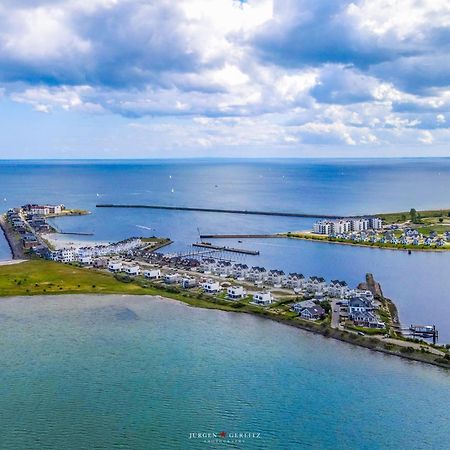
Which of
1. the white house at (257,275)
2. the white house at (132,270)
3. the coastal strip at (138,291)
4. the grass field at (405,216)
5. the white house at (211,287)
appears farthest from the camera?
the grass field at (405,216)

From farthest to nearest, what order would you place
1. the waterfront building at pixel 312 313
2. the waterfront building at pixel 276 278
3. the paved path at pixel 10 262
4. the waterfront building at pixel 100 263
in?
1. the paved path at pixel 10 262
2. the waterfront building at pixel 100 263
3. the waterfront building at pixel 276 278
4. the waterfront building at pixel 312 313

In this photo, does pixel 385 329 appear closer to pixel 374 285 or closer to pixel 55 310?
pixel 374 285

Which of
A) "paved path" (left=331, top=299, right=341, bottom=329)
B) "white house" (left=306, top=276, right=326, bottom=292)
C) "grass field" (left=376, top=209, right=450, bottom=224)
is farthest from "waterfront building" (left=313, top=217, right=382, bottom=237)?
"paved path" (left=331, top=299, right=341, bottom=329)

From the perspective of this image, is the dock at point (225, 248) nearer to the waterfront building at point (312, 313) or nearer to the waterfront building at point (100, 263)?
the waterfront building at point (100, 263)

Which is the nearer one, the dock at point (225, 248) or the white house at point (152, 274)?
the white house at point (152, 274)

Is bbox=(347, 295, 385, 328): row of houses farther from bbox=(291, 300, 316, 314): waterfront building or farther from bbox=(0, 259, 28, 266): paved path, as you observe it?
bbox=(0, 259, 28, 266): paved path

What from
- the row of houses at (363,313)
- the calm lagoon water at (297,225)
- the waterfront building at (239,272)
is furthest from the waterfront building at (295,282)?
the row of houses at (363,313)
